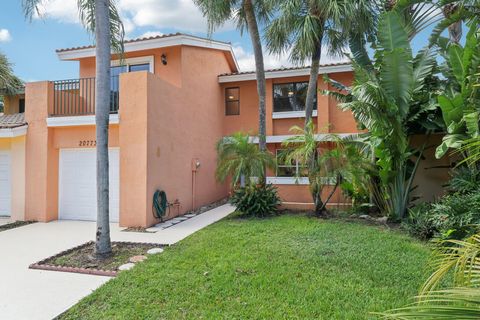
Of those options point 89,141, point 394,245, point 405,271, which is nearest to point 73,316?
point 405,271

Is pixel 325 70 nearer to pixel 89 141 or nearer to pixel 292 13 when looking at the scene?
pixel 292 13

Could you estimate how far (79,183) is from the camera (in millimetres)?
11758

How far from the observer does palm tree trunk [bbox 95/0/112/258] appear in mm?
7203

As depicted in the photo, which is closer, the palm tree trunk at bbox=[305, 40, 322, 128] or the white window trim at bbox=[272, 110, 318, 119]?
the palm tree trunk at bbox=[305, 40, 322, 128]

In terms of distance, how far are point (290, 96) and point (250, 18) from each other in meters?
5.67

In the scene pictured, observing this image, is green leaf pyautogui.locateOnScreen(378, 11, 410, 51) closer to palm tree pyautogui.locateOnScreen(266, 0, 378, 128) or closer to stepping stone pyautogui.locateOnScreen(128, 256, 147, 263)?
palm tree pyautogui.locateOnScreen(266, 0, 378, 128)

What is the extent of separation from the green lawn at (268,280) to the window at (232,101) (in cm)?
1069

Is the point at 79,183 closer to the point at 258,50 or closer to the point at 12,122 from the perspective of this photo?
the point at 12,122

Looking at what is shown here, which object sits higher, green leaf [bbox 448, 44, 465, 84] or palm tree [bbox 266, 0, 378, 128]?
palm tree [bbox 266, 0, 378, 128]

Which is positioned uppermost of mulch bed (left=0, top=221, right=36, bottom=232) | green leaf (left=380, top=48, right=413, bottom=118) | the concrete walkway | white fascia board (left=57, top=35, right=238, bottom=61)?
white fascia board (left=57, top=35, right=238, bottom=61)

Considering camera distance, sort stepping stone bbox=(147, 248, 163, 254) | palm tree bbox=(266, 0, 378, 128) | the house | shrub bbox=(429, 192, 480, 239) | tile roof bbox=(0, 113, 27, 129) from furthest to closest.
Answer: tile roof bbox=(0, 113, 27, 129) < the house < palm tree bbox=(266, 0, 378, 128) < stepping stone bbox=(147, 248, 163, 254) < shrub bbox=(429, 192, 480, 239)

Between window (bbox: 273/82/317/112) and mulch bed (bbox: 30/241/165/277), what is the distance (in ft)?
35.5

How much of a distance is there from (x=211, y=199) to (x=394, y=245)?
396 inches

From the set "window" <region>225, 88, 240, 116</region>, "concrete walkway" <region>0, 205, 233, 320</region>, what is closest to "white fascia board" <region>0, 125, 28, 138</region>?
"concrete walkway" <region>0, 205, 233, 320</region>
